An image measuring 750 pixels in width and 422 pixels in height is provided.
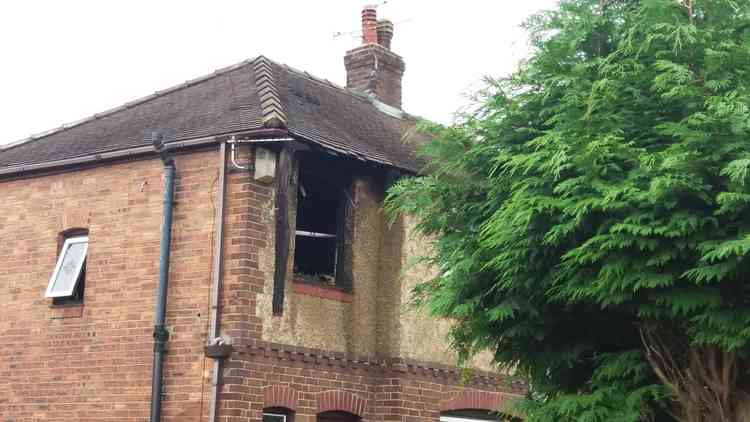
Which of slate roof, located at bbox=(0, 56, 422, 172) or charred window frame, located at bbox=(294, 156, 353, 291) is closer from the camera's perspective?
slate roof, located at bbox=(0, 56, 422, 172)

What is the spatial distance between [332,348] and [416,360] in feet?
5.52

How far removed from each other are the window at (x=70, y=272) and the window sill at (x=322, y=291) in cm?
370

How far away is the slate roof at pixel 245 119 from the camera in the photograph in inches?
690

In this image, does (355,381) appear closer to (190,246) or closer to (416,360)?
(416,360)

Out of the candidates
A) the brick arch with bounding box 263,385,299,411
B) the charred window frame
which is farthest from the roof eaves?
the brick arch with bounding box 263,385,299,411

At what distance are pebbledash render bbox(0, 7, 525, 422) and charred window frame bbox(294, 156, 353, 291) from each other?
0.09ft

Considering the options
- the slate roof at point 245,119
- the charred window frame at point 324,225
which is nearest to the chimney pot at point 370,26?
the slate roof at point 245,119

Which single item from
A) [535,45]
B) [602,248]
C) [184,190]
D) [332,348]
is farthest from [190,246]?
[602,248]

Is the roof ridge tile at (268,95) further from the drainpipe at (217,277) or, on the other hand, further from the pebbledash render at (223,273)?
the drainpipe at (217,277)

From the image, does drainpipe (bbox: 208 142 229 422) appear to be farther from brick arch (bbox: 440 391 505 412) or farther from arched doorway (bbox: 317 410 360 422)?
brick arch (bbox: 440 391 505 412)

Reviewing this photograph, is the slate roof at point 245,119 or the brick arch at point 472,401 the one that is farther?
the brick arch at point 472,401

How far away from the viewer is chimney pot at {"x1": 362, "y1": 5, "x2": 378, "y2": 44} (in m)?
23.5

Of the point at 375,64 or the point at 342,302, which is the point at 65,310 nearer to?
the point at 342,302

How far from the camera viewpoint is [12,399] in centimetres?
1847
